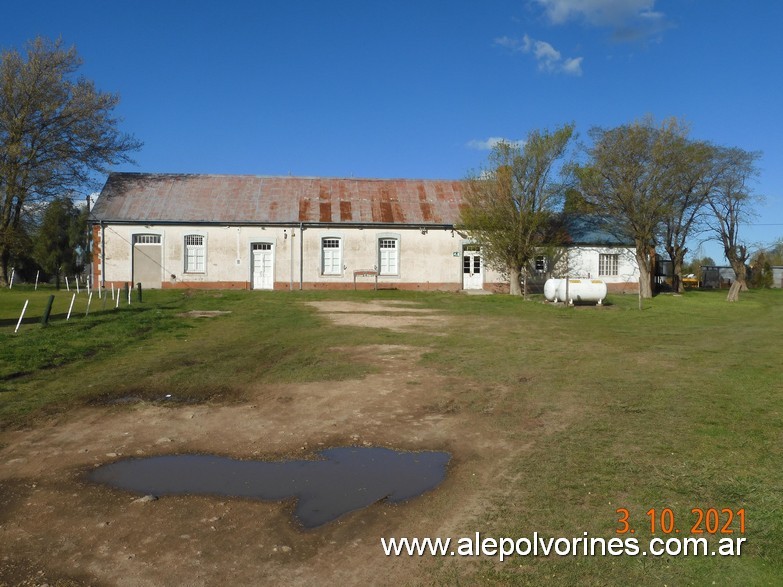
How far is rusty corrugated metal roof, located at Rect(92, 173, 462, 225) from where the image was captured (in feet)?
102

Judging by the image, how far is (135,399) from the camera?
26.0 feet

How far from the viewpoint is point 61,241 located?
5131 cm

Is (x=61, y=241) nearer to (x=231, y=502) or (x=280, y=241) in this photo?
(x=280, y=241)

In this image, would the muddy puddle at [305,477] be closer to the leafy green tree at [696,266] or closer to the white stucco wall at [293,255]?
the white stucco wall at [293,255]

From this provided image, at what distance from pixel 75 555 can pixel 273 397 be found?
13.7ft

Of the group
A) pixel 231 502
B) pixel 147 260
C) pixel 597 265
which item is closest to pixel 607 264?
pixel 597 265

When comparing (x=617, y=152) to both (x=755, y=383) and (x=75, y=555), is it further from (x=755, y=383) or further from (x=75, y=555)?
(x=75, y=555)

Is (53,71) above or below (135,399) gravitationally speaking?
above

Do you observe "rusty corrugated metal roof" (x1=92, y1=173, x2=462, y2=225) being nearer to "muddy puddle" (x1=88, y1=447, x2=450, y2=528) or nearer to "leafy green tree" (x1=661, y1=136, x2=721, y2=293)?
"leafy green tree" (x1=661, y1=136, x2=721, y2=293)

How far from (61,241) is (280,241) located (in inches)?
1159

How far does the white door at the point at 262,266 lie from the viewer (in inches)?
1220

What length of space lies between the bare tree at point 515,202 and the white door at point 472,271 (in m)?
2.34

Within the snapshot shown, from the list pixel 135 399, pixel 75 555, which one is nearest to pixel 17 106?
pixel 135 399

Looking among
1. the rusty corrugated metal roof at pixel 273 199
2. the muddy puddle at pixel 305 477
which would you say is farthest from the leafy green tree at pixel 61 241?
the muddy puddle at pixel 305 477
